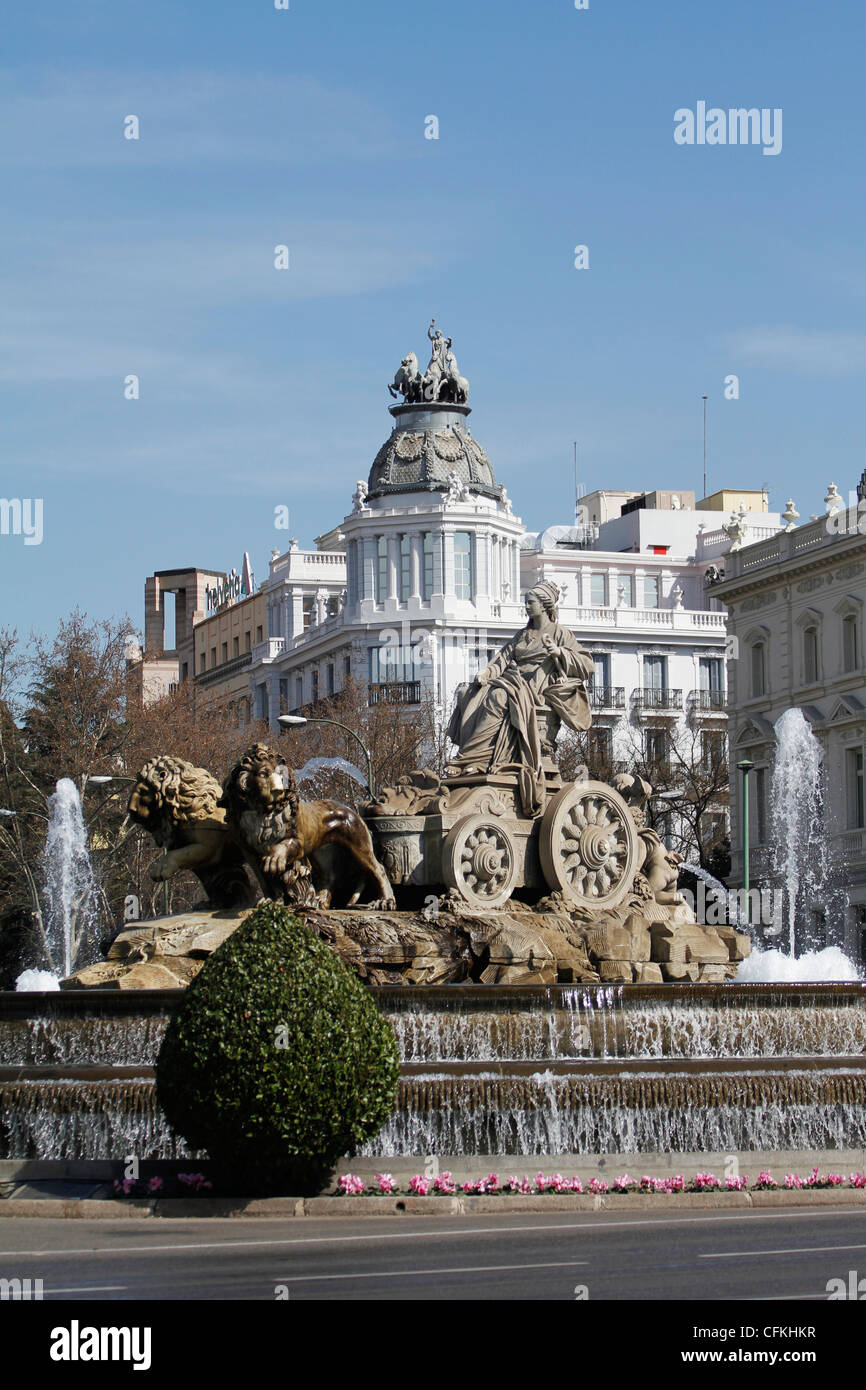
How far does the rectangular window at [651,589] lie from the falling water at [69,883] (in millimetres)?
54923

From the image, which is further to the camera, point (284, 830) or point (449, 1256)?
point (284, 830)

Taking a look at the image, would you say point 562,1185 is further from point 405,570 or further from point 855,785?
point 405,570

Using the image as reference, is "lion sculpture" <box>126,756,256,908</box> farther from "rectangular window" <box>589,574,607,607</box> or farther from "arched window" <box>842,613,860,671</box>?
"rectangular window" <box>589,574,607,607</box>

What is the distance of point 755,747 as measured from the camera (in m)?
71.8

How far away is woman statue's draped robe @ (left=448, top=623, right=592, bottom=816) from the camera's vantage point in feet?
75.2

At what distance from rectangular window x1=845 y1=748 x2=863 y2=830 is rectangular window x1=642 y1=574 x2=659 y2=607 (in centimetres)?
3826

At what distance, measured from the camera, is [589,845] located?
22.6 meters

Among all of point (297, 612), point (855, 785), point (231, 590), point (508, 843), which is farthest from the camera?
point (231, 590)

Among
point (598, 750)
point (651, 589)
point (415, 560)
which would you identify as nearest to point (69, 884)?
point (598, 750)

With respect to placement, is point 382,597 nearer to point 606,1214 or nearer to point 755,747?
point 755,747

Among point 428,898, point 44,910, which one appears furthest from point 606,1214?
point 44,910

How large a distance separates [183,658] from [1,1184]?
113421 mm

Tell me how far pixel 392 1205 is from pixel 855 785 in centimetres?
5095

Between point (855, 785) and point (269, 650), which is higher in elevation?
point (269, 650)
